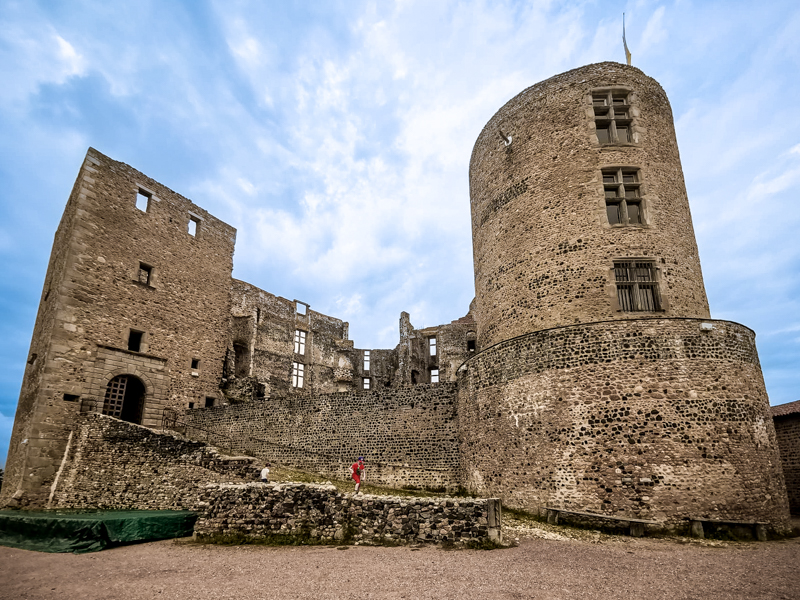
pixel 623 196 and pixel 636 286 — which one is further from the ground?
pixel 623 196

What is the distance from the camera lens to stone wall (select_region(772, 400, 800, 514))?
643 inches

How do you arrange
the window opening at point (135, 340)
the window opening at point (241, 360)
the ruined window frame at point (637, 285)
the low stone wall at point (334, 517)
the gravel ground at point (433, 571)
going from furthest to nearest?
the window opening at point (241, 360), the window opening at point (135, 340), the ruined window frame at point (637, 285), the low stone wall at point (334, 517), the gravel ground at point (433, 571)

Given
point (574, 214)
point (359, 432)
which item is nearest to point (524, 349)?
point (574, 214)

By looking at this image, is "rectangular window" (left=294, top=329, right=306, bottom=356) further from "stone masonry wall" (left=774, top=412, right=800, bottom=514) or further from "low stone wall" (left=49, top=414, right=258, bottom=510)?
"stone masonry wall" (left=774, top=412, right=800, bottom=514)

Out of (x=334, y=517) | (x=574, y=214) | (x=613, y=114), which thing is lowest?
(x=334, y=517)

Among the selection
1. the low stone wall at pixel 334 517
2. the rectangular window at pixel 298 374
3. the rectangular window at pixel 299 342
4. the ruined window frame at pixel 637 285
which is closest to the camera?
the low stone wall at pixel 334 517

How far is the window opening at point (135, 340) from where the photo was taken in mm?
20359

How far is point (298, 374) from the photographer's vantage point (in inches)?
1219

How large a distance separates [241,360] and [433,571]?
22796mm

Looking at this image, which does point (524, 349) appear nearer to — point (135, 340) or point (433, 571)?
point (433, 571)

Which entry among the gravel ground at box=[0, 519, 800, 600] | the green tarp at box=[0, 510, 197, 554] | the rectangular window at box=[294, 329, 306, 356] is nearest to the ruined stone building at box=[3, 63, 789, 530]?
the gravel ground at box=[0, 519, 800, 600]

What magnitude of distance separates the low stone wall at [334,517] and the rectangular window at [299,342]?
20.1 meters

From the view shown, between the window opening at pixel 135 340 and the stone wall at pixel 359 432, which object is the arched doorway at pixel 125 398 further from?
the stone wall at pixel 359 432

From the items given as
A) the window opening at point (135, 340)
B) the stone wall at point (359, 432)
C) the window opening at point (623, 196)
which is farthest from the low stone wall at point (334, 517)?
the window opening at point (135, 340)
